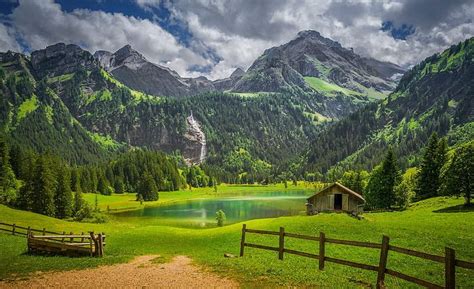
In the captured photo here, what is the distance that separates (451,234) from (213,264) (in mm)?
27622

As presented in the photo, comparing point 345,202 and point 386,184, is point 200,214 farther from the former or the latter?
point 386,184

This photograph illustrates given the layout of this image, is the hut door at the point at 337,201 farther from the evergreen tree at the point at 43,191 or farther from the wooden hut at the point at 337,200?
the evergreen tree at the point at 43,191

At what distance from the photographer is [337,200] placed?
87.2 m

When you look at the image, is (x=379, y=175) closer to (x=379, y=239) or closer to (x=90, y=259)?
(x=379, y=239)

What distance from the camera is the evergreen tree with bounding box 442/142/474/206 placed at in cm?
6475

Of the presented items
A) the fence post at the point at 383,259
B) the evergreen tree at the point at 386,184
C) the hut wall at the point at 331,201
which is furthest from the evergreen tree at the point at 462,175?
the fence post at the point at 383,259

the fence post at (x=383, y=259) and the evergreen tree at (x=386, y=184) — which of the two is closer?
the fence post at (x=383, y=259)

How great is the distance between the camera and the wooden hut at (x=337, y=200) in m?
85.3

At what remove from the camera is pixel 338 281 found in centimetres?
2052

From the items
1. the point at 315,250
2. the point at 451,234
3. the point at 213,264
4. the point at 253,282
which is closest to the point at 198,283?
the point at 253,282

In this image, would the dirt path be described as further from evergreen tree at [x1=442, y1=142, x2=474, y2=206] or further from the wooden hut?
the wooden hut

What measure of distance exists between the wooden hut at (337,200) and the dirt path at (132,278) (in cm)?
6385

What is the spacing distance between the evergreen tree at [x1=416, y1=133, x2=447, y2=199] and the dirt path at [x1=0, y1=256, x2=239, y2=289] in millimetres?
80325

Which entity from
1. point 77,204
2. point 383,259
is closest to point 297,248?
point 383,259
